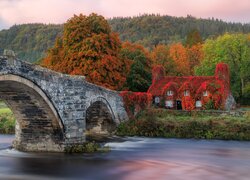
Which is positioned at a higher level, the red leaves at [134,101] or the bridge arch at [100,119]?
the red leaves at [134,101]

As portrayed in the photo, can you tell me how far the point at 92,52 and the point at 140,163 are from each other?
17.5 meters

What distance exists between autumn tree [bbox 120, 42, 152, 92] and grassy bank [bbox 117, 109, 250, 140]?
1010cm

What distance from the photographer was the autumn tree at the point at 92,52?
39.8m

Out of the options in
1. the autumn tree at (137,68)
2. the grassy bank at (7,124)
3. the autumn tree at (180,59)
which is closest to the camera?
the grassy bank at (7,124)

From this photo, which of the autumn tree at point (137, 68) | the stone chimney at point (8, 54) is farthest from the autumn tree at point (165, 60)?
the stone chimney at point (8, 54)

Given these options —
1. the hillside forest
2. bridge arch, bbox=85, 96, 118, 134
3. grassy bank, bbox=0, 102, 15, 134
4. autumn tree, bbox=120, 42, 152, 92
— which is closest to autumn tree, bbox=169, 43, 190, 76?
the hillside forest

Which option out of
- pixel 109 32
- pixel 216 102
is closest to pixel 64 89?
pixel 109 32

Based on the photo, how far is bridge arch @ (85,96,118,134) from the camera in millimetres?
34531

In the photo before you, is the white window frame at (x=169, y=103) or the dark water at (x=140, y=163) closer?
the dark water at (x=140, y=163)

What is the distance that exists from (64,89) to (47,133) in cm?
298

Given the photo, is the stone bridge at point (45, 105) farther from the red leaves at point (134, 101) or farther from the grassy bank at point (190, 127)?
the red leaves at point (134, 101)

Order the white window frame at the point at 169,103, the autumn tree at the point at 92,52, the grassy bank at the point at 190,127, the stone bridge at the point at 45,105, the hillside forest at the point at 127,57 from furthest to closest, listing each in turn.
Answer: the white window frame at the point at 169,103, the hillside forest at the point at 127,57, the autumn tree at the point at 92,52, the grassy bank at the point at 190,127, the stone bridge at the point at 45,105

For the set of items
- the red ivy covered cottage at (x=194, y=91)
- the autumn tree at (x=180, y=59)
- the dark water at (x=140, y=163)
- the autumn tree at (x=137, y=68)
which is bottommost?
the dark water at (x=140, y=163)

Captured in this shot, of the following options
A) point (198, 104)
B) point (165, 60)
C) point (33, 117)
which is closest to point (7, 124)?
point (33, 117)
